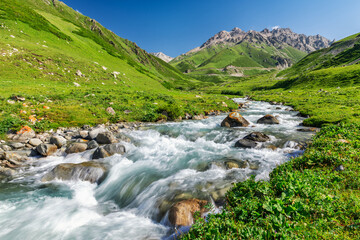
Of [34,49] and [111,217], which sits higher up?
[34,49]

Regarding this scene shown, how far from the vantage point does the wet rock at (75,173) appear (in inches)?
426

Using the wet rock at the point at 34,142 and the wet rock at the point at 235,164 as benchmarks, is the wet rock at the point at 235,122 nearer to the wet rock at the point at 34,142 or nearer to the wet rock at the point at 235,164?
the wet rock at the point at 235,164

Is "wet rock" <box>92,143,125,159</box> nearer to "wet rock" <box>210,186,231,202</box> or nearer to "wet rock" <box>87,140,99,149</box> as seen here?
"wet rock" <box>87,140,99,149</box>

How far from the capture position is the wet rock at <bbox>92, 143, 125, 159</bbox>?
13484mm

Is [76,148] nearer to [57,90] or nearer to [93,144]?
[93,144]

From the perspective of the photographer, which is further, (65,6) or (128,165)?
(65,6)

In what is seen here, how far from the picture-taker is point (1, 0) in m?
69.8

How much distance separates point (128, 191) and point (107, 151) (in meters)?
5.31

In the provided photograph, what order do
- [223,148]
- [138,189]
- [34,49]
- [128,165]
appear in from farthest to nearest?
[34,49]
[223,148]
[128,165]
[138,189]

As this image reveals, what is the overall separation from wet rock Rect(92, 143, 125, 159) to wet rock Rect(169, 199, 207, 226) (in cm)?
877

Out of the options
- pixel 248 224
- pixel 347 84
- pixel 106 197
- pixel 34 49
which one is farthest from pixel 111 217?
pixel 347 84

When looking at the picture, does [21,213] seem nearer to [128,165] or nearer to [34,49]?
[128,165]


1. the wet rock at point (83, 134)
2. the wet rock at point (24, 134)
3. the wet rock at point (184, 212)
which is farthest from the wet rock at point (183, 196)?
the wet rock at point (24, 134)

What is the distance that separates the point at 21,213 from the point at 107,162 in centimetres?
538
